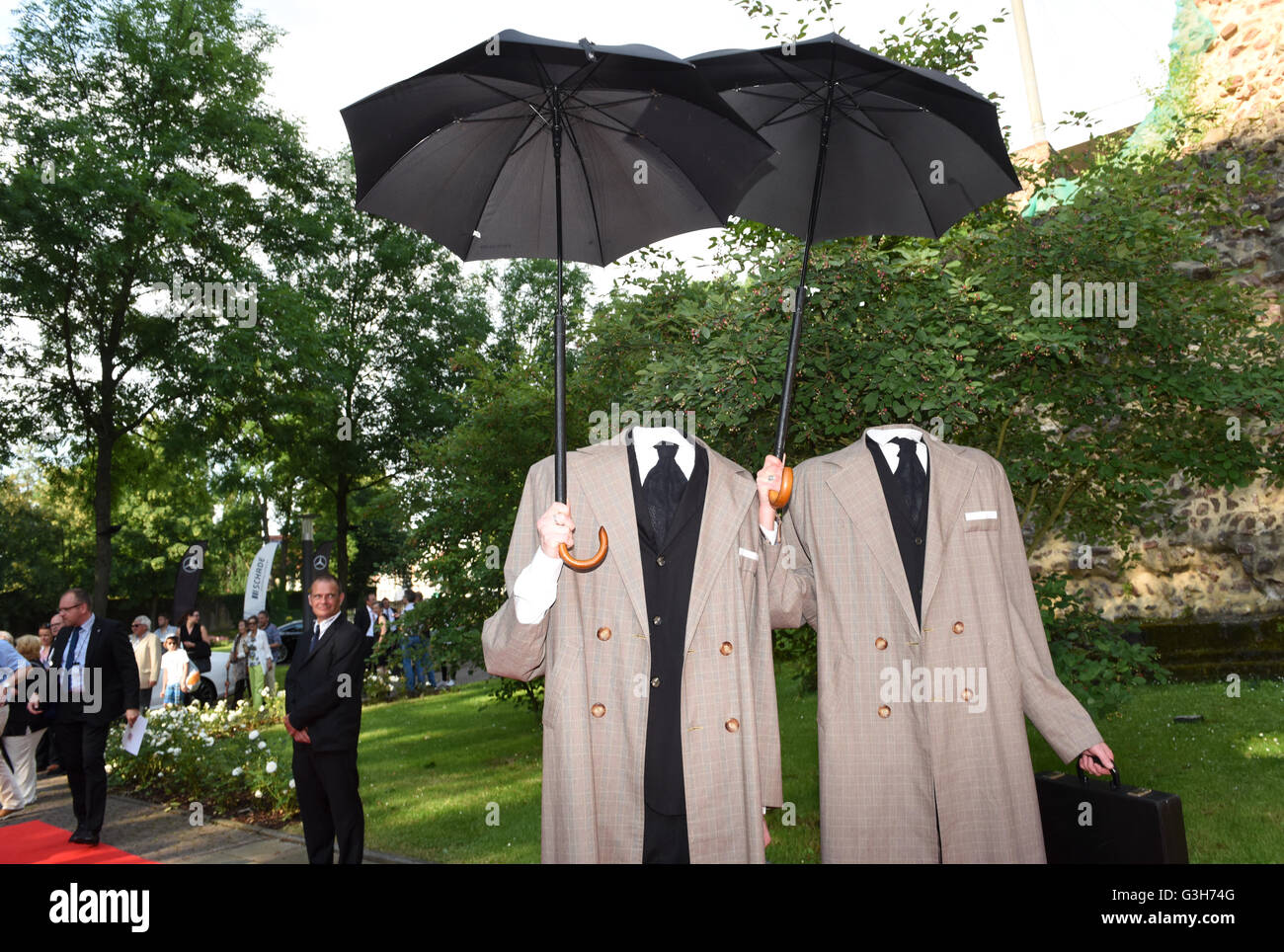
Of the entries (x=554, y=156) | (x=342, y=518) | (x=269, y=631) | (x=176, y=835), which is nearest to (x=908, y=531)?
(x=554, y=156)

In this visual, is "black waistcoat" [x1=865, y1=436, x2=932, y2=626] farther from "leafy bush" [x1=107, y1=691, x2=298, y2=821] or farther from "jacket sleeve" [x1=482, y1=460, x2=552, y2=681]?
"leafy bush" [x1=107, y1=691, x2=298, y2=821]

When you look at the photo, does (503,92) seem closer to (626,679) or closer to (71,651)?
(626,679)

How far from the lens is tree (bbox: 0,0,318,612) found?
59.0ft

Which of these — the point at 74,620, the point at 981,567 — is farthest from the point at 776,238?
the point at 74,620

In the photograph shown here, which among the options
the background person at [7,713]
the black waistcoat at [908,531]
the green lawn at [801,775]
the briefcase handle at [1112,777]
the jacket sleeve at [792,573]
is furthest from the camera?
the background person at [7,713]

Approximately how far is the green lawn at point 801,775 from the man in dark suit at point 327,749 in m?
1.05

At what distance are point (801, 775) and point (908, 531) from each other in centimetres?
634

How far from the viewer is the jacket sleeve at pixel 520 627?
3.04 m

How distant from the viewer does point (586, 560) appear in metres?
2.96

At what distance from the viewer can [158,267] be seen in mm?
19141

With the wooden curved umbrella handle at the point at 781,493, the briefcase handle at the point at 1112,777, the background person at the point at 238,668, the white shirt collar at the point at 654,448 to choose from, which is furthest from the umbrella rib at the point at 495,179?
the background person at the point at 238,668

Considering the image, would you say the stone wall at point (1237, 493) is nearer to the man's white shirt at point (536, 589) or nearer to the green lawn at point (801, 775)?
the green lawn at point (801, 775)

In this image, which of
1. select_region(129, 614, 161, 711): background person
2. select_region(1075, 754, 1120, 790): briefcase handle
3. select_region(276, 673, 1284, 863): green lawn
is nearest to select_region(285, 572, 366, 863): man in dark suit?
select_region(276, 673, 1284, 863): green lawn

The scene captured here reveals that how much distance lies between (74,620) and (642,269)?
247 inches
